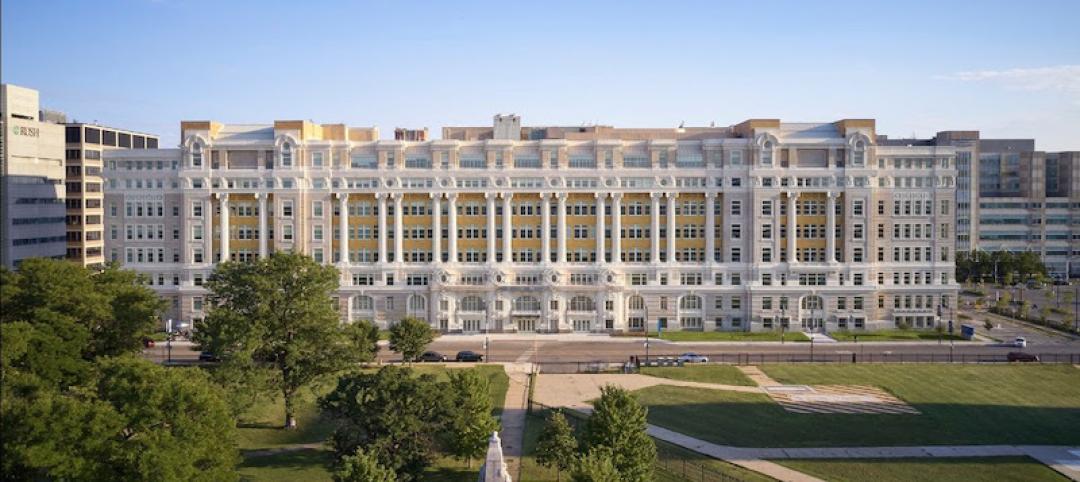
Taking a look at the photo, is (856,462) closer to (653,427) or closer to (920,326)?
(653,427)

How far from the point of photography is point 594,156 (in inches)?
4924

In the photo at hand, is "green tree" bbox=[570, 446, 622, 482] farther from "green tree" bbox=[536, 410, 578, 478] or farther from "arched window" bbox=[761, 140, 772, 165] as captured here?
"arched window" bbox=[761, 140, 772, 165]

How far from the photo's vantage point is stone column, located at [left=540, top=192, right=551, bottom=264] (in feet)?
409

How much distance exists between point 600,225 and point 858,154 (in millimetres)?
35233

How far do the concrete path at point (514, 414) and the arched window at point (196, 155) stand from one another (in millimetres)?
53117

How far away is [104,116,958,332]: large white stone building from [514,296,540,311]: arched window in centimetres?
19

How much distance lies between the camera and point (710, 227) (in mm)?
124938

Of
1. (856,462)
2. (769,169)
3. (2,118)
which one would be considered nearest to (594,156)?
(769,169)

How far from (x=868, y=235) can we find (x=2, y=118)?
120 m

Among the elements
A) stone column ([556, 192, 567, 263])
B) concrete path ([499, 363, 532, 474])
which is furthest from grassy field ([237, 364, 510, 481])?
stone column ([556, 192, 567, 263])

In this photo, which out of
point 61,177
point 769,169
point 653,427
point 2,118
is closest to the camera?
point 653,427

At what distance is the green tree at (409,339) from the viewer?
311 feet

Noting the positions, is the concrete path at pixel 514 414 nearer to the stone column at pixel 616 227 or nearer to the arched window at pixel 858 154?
the stone column at pixel 616 227

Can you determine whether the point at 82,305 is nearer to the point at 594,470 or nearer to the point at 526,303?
the point at 594,470
